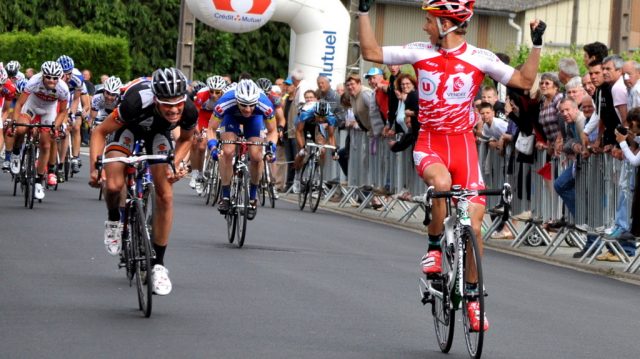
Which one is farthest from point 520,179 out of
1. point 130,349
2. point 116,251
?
point 130,349

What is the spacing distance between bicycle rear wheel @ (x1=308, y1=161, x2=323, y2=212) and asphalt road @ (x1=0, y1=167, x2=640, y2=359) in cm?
454

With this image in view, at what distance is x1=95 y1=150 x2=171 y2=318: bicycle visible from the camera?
10.9 meters

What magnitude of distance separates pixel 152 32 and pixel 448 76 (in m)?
52.0

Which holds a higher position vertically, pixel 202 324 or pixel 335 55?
pixel 335 55

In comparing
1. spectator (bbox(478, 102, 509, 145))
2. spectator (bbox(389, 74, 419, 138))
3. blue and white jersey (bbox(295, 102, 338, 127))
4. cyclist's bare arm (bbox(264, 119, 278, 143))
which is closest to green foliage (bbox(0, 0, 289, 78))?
blue and white jersey (bbox(295, 102, 338, 127))

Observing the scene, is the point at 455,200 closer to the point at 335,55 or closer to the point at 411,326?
the point at 411,326

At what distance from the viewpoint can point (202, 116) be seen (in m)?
25.0

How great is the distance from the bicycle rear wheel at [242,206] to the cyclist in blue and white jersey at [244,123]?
45 centimetres

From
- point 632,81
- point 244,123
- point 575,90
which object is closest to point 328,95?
point 244,123

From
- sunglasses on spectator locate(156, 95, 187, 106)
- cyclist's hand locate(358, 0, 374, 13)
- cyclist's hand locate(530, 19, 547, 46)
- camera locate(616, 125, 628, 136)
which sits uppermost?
cyclist's hand locate(358, 0, 374, 13)

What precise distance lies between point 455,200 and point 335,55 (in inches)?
909

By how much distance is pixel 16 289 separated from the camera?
39.7ft

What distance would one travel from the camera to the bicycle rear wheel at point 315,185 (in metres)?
23.2

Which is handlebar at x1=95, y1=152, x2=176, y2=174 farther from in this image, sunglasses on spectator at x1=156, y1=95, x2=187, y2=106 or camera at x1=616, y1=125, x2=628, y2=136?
camera at x1=616, y1=125, x2=628, y2=136
